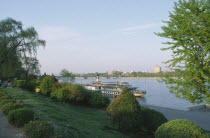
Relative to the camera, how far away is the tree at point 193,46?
9.28 metres

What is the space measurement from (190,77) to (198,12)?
361 centimetres

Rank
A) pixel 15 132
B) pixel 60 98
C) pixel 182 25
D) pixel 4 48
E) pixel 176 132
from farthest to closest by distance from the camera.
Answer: pixel 4 48 → pixel 60 98 → pixel 182 25 → pixel 15 132 → pixel 176 132

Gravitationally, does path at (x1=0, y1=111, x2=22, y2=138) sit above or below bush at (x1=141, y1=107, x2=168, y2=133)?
above

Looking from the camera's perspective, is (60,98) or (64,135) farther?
(60,98)

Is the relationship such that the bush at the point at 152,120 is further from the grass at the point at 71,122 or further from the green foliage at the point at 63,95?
the green foliage at the point at 63,95

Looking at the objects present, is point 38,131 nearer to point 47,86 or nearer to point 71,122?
point 71,122

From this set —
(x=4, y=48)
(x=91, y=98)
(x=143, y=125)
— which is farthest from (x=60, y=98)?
(x=143, y=125)

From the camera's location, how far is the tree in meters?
9.28

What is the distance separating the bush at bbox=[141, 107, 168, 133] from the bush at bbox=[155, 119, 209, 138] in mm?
3214

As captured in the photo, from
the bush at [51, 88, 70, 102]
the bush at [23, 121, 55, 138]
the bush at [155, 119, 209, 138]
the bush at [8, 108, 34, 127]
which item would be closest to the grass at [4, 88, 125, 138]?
the bush at [23, 121, 55, 138]

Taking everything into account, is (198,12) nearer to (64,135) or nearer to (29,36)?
(64,135)

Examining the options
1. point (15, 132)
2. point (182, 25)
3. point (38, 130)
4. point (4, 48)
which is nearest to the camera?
point (38, 130)

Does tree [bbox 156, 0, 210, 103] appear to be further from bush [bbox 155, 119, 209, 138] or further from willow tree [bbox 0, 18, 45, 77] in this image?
willow tree [bbox 0, 18, 45, 77]

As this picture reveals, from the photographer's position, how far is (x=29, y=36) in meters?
29.2
